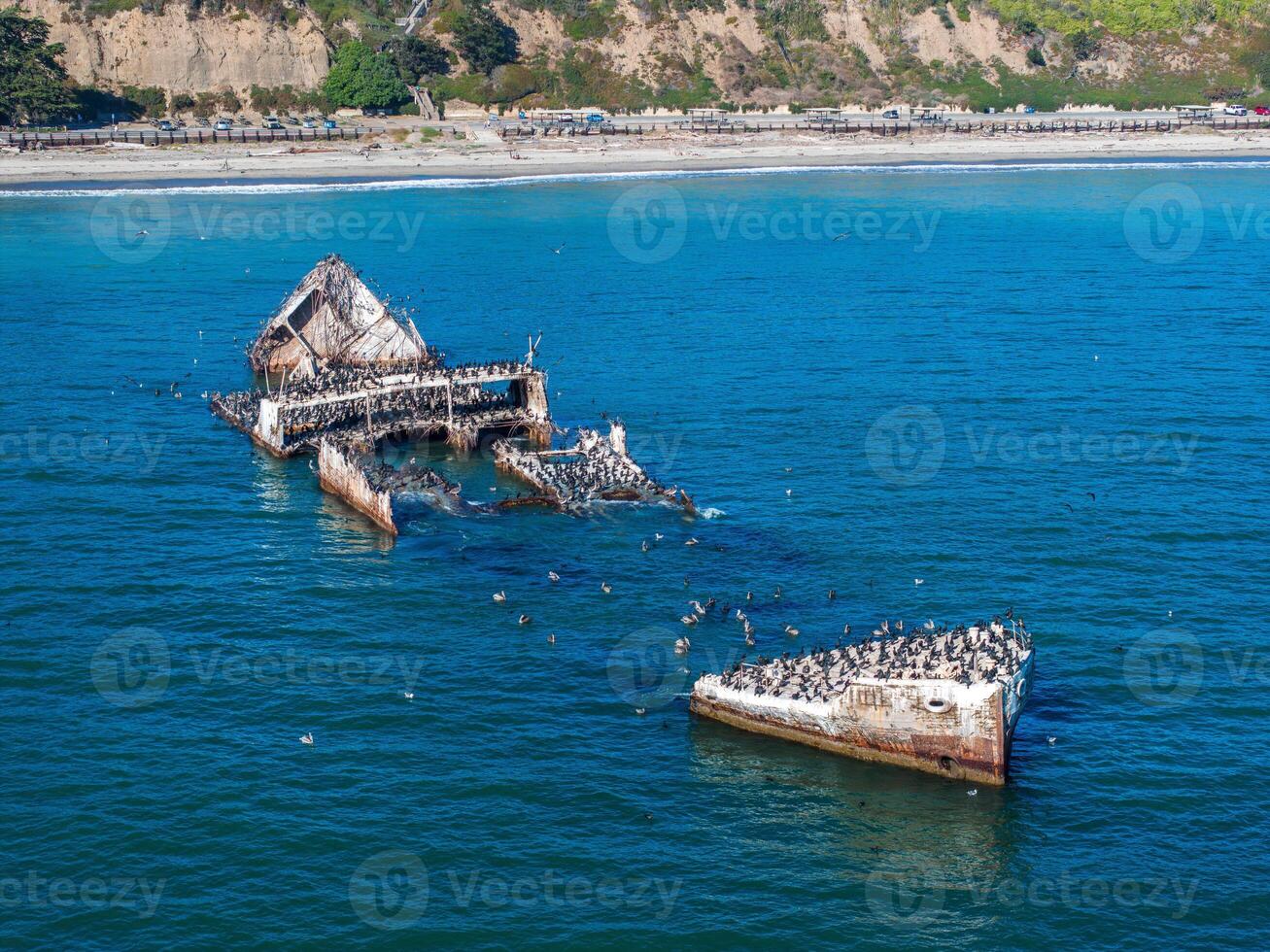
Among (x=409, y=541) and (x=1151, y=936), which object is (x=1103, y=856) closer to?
(x=1151, y=936)

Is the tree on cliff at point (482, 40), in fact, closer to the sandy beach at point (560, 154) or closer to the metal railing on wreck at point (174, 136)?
the sandy beach at point (560, 154)

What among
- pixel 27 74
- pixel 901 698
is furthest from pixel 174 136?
pixel 901 698

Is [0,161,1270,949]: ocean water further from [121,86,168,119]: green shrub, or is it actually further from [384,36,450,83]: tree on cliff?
[384,36,450,83]: tree on cliff

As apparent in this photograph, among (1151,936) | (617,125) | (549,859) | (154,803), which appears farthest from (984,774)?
(617,125)

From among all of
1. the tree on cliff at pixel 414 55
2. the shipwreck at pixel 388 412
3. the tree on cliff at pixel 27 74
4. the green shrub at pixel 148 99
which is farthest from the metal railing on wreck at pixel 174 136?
the shipwreck at pixel 388 412

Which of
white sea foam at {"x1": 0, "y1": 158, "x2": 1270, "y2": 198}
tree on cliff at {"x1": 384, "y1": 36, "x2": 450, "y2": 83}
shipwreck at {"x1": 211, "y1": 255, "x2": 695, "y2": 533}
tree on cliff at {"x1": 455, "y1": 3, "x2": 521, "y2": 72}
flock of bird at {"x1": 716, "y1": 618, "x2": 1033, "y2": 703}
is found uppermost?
tree on cliff at {"x1": 455, "y1": 3, "x2": 521, "y2": 72}

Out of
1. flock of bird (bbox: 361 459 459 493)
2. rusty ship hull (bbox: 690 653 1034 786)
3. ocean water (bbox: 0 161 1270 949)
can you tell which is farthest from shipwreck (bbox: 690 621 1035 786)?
flock of bird (bbox: 361 459 459 493)
